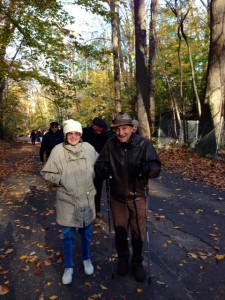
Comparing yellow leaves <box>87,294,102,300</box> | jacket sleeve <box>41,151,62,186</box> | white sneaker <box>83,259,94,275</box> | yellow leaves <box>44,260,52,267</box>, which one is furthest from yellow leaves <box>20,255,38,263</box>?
jacket sleeve <box>41,151,62,186</box>

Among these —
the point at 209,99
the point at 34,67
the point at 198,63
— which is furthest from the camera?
the point at 198,63

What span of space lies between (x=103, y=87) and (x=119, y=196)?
29070mm

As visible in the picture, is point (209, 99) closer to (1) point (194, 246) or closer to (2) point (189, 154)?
(2) point (189, 154)

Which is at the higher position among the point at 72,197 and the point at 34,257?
the point at 72,197

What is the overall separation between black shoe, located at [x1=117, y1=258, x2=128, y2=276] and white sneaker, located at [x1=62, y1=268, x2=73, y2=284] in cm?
66

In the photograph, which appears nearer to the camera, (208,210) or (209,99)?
(208,210)

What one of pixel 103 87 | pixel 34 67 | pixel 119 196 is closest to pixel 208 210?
pixel 119 196

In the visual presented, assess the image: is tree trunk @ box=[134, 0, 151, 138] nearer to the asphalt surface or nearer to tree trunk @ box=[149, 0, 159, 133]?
tree trunk @ box=[149, 0, 159, 133]

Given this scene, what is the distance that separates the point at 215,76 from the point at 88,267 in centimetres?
1171

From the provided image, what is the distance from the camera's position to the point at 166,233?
535 centimetres

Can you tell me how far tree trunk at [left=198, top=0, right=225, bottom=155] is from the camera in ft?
42.4

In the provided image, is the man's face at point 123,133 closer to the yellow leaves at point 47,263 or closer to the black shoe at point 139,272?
the black shoe at point 139,272

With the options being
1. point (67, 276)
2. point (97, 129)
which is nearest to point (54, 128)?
point (97, 129)

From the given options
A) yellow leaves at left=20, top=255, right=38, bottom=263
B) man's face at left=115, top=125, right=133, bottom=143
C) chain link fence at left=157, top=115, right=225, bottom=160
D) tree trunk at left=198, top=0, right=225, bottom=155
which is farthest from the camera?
tree trunk at left=198, top=0, right=225, bottom=155
